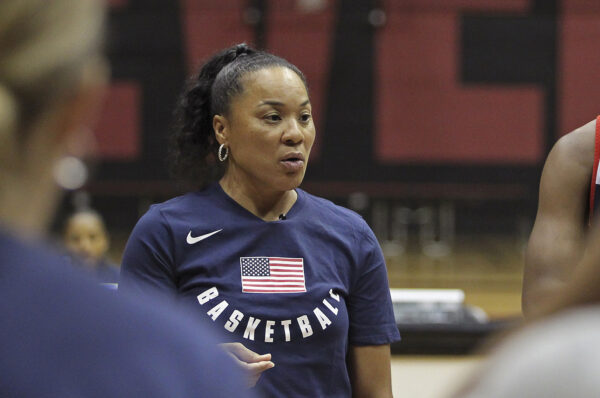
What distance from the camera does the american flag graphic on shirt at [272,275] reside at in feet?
7.21

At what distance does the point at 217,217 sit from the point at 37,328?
1607mm

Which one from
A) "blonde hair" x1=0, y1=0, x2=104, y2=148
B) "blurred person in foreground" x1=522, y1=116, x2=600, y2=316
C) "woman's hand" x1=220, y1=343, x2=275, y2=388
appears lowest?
"woman's hand" x1=220, y1=343, x2=275, y2=388

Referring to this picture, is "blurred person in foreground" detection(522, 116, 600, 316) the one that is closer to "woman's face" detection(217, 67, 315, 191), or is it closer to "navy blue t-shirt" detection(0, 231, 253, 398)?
"woman's face" detection(217, 67, 315, 191)

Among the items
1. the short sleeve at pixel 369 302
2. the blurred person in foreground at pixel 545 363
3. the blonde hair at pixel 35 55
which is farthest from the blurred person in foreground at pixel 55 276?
the short sleeve at pixel 369 302

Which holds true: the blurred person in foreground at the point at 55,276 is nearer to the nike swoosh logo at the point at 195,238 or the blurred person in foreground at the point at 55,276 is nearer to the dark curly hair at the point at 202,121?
the nike swoosh logo at the point at 195,238

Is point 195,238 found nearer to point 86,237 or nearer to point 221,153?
point 221,153

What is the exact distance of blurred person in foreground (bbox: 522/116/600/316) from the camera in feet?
6.46

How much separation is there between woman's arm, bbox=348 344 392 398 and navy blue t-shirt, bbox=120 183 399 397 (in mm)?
26

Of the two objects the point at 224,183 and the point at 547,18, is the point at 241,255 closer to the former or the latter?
the point at 224,183

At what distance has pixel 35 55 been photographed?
0.68 meters

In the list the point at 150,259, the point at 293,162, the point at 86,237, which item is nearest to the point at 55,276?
the point at 150,259

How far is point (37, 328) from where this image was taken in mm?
689

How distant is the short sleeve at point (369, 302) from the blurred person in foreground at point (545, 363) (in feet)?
5.56

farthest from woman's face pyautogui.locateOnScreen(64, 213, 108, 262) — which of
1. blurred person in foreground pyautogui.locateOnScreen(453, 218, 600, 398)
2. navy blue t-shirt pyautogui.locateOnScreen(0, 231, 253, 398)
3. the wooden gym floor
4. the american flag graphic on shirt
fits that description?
blurred person in foreground pyautogui.locateOnScreen(453, 218, 600, 398)
